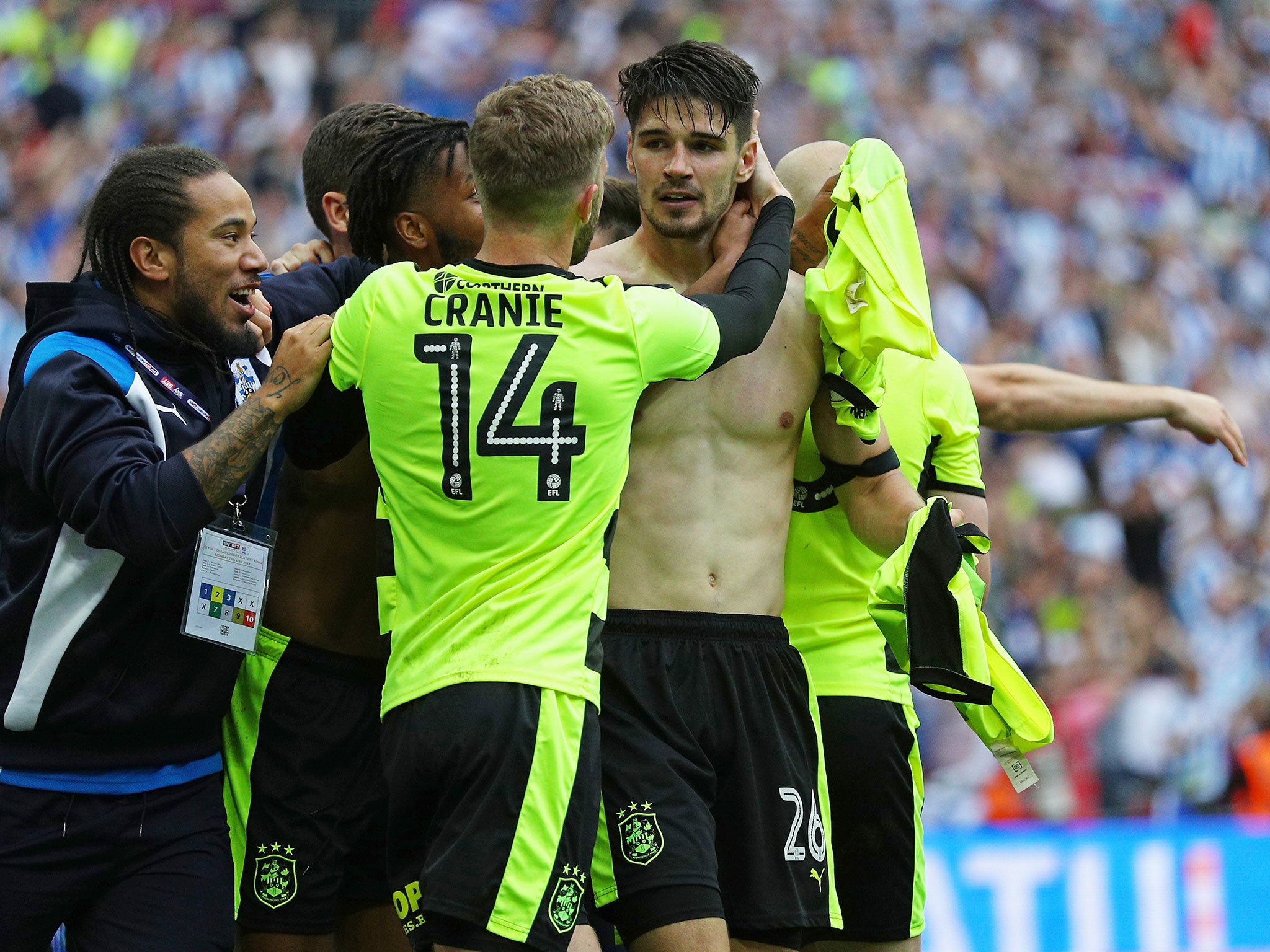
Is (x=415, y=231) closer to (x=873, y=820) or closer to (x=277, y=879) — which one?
(x=277, y=879)

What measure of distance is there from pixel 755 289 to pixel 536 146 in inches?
24.1

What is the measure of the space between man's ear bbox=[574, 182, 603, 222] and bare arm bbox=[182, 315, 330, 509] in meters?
0.58

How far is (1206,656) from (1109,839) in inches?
107

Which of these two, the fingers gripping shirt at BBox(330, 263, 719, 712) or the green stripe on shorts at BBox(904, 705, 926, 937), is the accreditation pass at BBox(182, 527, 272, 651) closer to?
the fingers gripping shirt at BBox(330, 263, 719, 712)

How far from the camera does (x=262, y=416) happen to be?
307 centimetres

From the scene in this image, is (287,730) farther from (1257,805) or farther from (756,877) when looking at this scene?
(1257,805)

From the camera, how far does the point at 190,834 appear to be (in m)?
3.35

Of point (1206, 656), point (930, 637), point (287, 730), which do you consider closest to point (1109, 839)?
point (1206, 656)

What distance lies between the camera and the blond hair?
9.82 feet

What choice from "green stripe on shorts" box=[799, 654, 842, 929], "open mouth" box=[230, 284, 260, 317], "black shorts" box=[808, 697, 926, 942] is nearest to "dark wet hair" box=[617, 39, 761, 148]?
"open mouth" box=[230, 284, 260, 317]

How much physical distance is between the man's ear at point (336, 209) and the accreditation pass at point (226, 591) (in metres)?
1.33

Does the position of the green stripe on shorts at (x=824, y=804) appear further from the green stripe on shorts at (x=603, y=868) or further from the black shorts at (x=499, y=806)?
the black shorts at (x=499, y=806)

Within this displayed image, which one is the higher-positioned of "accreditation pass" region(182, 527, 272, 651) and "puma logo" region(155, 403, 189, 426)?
"puma logo" region(155, 403, 189, 426)

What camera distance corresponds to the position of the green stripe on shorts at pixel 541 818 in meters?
2.81
